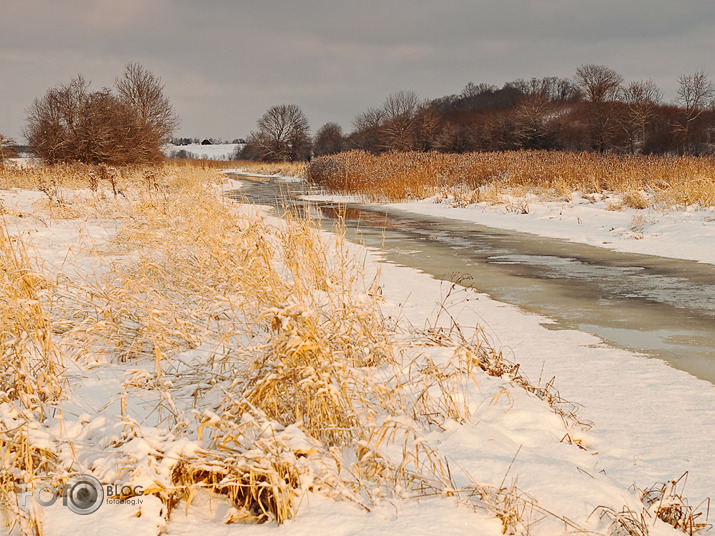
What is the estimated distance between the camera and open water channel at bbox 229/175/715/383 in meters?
4.25

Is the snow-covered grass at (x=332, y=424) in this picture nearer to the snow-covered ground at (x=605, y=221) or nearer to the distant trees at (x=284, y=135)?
the snow-covered ground at (x=605, y=221)

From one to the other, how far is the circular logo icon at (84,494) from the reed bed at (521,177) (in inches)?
456

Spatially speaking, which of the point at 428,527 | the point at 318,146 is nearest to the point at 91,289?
the point at 428,527

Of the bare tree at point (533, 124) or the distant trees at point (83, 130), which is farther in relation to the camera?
the bare tree at point (533, 124)

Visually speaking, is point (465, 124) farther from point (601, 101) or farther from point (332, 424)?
point (332, 424)

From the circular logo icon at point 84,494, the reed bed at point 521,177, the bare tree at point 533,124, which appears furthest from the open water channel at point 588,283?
the bare tree at point 533,124

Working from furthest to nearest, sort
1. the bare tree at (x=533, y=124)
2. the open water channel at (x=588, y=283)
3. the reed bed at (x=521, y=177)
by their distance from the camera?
the bare tree at (x=533, y=124)
the reed bed at (x=521, y=177)
the open water channel at (x=588, y=283)

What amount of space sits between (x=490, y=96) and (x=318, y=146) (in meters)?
19.6

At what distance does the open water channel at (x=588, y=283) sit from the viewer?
4.25 metres

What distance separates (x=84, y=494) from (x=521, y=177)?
53.5ft

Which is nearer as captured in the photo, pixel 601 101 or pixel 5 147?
pixel 5 147

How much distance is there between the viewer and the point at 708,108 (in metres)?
33.8

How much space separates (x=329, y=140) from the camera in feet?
192

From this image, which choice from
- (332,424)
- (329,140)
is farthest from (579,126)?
(332,424)
